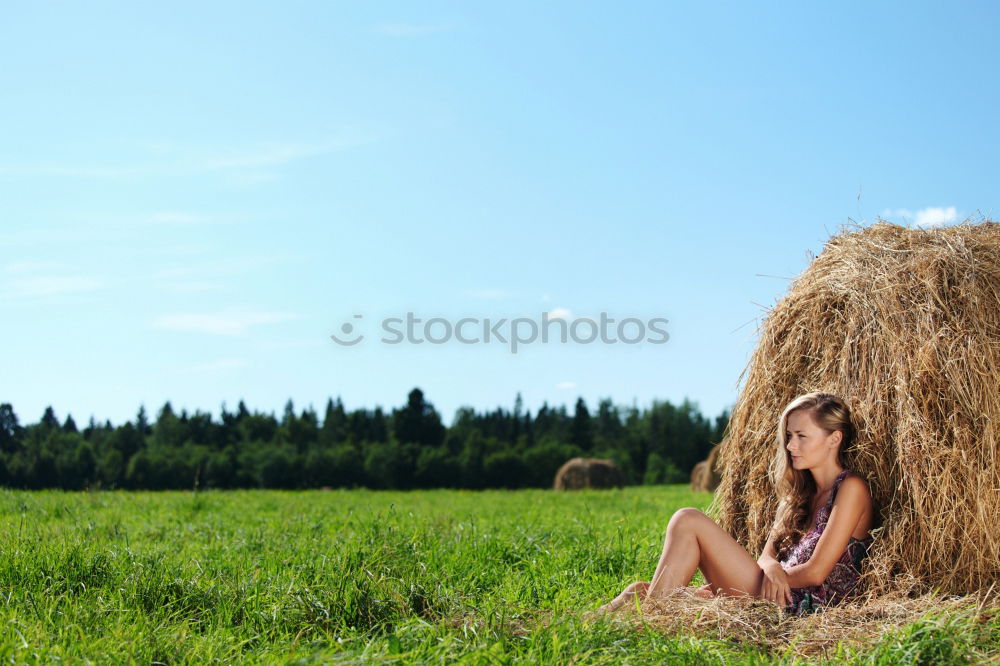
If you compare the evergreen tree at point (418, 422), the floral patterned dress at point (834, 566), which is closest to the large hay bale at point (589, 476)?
the evergreen tree at point (418, 422)

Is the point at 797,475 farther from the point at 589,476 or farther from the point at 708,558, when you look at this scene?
the point at 589,476

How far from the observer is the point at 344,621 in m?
4.55

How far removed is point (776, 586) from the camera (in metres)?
5.15

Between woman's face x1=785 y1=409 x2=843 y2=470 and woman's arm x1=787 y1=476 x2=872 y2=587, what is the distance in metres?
0.23

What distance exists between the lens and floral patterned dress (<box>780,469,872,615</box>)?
5.22m

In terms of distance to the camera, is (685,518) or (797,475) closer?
(685,518)

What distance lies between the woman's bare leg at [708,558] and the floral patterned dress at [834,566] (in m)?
0.29

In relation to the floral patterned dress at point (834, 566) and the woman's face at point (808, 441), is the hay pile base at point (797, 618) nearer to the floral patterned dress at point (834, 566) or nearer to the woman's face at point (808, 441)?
the floral patterned dress at point (834, 566)

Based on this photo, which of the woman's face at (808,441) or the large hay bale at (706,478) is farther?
the large hay bale at (706,478)

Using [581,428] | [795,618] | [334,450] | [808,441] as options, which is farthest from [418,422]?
[795,618]

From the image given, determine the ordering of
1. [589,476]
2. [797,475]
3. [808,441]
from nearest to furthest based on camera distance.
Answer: [808,441]
[797,475]
[589,476]

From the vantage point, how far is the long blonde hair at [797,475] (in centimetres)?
551

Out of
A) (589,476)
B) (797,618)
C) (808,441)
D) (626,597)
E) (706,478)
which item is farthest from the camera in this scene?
(589,476)

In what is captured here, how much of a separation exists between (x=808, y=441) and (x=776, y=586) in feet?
3.16
